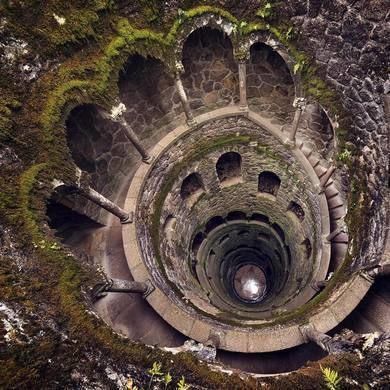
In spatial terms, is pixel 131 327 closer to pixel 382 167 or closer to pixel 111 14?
pixel 382 167

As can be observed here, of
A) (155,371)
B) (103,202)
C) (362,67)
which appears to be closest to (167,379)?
(155,371)

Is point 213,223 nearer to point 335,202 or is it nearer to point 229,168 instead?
point 229,168

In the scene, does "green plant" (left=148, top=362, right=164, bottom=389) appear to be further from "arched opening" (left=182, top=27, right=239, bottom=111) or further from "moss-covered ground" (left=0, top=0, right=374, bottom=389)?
"arched opening" (left=182, top=27, right=239, bottom=111)

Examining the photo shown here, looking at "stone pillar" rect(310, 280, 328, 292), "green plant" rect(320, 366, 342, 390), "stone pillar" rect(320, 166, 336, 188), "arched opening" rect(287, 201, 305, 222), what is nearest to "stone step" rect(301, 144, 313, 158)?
"stone pillar" rect(320, 166, 336, 188)

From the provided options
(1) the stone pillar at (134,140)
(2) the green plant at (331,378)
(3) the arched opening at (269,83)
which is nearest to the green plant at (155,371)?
(2) the green plant at (331,378)

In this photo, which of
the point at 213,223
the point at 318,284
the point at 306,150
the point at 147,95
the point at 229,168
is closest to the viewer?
the point at 318,284

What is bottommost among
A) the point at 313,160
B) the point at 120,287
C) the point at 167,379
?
the point at 167,379
